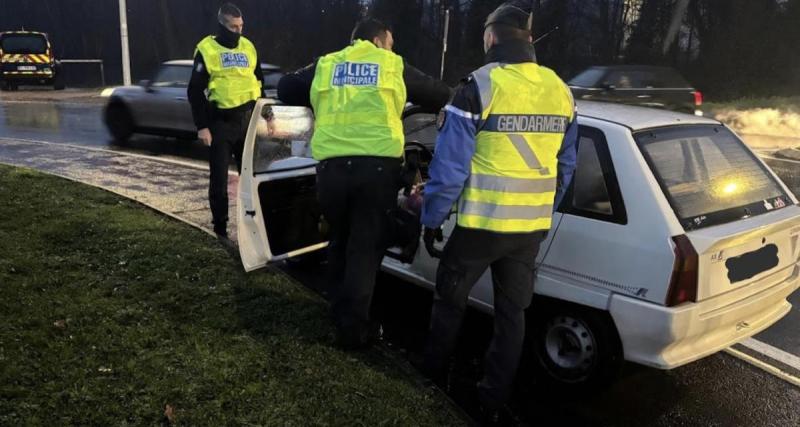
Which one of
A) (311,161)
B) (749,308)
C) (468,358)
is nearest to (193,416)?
(468,358)

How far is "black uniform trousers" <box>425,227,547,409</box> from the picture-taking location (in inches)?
109

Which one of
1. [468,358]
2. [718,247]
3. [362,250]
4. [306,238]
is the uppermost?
[718,247]

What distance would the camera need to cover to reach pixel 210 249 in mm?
4859

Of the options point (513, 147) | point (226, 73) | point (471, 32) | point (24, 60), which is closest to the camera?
point (513, 147)

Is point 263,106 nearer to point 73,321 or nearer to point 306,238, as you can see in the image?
point 306,238

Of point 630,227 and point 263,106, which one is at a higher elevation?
point 263,106

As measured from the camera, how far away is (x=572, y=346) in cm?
331

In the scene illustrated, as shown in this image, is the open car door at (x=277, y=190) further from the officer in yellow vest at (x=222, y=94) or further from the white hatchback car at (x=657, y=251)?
the white hatchback car at (x=657, y=251)

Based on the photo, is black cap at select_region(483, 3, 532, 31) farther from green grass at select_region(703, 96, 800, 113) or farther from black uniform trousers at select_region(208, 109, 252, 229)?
green grass at select_region(703, 96, 800, 113)

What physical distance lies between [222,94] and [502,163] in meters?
3.18

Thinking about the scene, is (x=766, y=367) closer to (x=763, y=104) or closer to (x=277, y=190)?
(x=277, y=190)

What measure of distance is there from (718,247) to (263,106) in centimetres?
266

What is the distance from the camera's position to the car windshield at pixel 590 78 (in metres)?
12.9

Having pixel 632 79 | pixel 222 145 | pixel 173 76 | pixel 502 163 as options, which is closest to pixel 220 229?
pixel 222 145
